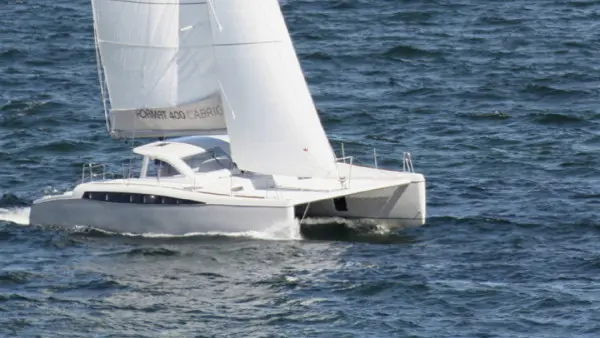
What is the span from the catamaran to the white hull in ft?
0.08

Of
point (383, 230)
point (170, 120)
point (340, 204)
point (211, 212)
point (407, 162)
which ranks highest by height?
point (170, 120)

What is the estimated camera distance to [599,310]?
117ft

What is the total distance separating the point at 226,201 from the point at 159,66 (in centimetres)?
428

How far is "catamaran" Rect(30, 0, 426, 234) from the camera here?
41.3 metres

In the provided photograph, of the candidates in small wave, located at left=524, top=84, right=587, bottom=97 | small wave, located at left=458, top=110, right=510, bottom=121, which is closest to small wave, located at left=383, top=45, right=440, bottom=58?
small wave, located at left=524, top=84, right=587, bottom=97

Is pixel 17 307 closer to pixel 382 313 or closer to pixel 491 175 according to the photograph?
pixel 382 313

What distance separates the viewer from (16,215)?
4425cm

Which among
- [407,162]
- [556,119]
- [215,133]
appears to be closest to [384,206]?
[407,162]

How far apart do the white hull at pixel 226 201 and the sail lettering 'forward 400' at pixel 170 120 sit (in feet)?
2.54

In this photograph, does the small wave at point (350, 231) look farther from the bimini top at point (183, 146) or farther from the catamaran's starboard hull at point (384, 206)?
the bimini top at point (183, 146)

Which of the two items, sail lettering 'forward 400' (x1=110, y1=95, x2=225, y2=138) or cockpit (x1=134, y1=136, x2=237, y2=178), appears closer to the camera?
cockpit (x1=134, y1=136, x2=237, y2=178)

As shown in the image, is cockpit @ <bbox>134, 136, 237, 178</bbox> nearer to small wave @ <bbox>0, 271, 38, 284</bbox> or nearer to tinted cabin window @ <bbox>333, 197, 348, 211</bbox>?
tinted cabin window @ <bbox>333, 197, 348, 211</bbox>

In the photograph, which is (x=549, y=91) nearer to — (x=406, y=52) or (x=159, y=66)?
(x=406, y=52)

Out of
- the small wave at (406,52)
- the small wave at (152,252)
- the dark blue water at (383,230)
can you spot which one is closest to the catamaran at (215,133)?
the dark blue water at (383,230)
